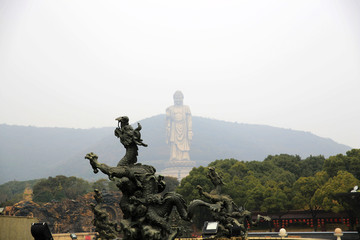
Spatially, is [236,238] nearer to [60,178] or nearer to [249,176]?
[249,176]

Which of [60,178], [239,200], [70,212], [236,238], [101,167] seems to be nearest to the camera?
[101,167]

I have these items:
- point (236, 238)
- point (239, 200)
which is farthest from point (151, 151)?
point (236, 238)

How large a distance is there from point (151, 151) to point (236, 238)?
579 ft

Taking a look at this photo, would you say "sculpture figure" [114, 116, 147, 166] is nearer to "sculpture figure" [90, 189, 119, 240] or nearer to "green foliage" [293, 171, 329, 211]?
"sculpture figure" [90, 189, 119, 240]

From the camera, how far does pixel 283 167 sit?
2434 inches

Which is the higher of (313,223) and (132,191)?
(132,191)

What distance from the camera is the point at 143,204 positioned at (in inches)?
432

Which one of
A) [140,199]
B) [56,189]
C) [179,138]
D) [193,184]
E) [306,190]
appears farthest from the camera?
[179,138]

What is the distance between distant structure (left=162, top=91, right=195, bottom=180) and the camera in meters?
144

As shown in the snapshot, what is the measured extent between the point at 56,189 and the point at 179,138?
7798cm

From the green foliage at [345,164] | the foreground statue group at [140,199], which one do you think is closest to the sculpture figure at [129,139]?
the foreground statue group at [140,199]

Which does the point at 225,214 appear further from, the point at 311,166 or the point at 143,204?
the point at 311,166

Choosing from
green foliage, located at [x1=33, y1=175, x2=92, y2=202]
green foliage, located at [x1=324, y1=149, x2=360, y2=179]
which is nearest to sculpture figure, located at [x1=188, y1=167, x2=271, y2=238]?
green foliage, located at [x1=324, y1=149, x2=360, y2=179]

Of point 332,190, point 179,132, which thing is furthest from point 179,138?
point 332,190
